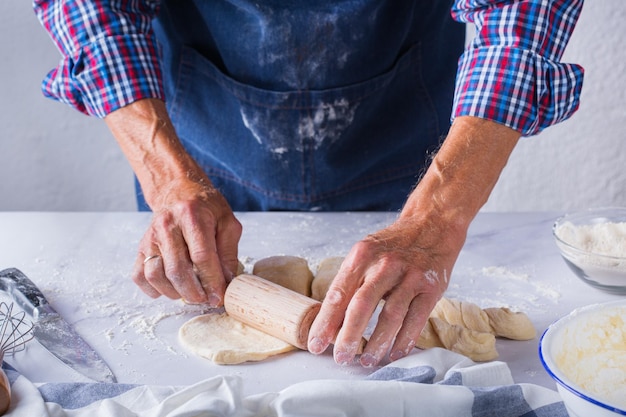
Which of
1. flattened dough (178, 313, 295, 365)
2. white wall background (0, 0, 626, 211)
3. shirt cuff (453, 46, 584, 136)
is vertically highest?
shirt cuff (453, 46, 584, 136)

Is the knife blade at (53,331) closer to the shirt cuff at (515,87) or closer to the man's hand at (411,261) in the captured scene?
the man's hand at (411,261)

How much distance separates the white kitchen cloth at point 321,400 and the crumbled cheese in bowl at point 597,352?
0.05 m

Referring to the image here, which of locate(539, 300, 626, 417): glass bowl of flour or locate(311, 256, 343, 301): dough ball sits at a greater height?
locate(539, 300, 626, 417): glass bowl of flour

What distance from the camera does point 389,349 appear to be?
4.01ft

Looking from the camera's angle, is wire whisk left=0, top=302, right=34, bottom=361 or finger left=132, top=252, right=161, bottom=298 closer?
wire whisk left=0, top=302, right=34, bottom=361

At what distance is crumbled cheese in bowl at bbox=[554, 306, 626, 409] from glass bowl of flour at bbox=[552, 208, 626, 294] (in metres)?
0.27

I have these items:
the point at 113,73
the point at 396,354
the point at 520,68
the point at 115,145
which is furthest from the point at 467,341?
the point at 115,145

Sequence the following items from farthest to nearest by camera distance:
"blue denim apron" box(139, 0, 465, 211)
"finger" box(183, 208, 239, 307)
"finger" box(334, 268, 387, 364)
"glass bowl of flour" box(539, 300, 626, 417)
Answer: "blue denim apron" box(139, 0, 465, 211), "finger" box(183, 208, 239, 307), "finger" box(334, 268, 387, 364), "glass bowl of flour" box(539, 300, 626, 417)

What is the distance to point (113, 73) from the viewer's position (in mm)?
1587

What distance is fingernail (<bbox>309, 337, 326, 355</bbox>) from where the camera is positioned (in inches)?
45.6

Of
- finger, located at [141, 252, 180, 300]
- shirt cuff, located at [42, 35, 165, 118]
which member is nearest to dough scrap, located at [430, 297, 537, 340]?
finger, located at [141, 252, 180, 300]

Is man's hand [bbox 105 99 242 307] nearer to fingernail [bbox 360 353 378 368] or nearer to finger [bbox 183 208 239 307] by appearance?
finger [bbox 183 208 239 307]

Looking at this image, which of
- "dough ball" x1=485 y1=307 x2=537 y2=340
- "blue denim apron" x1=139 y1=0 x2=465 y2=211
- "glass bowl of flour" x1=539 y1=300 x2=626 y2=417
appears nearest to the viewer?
"glass bowl of flour" x1=539 y1=300 x2=626 y2=417

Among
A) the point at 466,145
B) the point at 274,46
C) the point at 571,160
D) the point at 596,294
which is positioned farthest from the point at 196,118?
the point at 571,160
